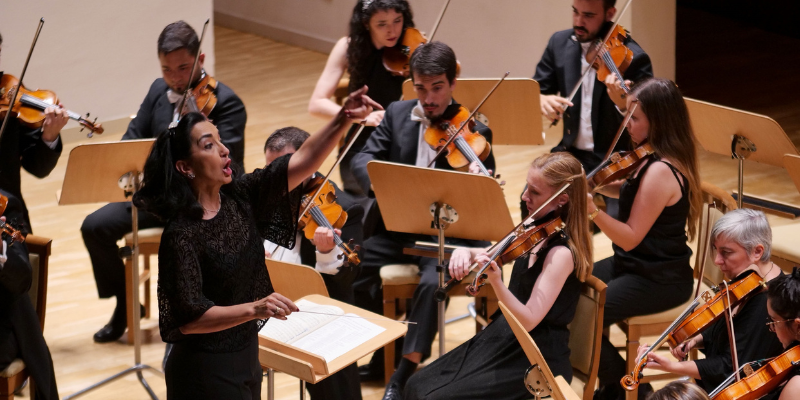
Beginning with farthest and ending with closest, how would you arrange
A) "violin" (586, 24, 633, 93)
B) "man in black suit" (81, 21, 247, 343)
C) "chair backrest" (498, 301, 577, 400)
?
1. "man in black suit" (81, 21, 247, 343)
2. "violin" (586, 24, 633, 93)
3. "chair backrest" (498, 301, 577, 400)

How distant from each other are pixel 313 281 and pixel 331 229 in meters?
0.36

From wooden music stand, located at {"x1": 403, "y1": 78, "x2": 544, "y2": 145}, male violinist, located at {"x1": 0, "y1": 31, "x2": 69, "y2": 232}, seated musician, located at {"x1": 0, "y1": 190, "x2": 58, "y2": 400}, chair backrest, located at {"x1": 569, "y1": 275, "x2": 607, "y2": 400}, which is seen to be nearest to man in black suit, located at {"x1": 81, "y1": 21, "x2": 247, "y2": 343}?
male violinist, located at {"x1": 0, "y1": 31, "x2": 69, "y2": 232}

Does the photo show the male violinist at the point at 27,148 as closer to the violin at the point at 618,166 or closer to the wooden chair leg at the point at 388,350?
the wooden chair leg at the point at 388,350

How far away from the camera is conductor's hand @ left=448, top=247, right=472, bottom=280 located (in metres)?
2.73

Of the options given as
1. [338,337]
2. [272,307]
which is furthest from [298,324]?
[272,307]

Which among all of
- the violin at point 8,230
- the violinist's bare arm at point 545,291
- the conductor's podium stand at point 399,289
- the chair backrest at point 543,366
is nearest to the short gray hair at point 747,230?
the violinist's bare arm at point 545,291

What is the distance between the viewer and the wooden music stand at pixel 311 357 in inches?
91.3

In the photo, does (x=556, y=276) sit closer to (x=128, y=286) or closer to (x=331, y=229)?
(x=331, y=229)

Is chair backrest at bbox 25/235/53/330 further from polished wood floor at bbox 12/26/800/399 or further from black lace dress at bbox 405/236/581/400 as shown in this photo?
black lace dress at bbox 405/236/581/400

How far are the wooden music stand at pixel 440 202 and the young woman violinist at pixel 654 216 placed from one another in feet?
Answer: 1.01

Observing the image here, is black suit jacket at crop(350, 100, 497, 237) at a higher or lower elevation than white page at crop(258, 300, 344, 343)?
higher

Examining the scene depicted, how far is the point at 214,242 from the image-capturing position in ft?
7.20

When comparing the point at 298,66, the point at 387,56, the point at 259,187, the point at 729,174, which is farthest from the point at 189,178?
the point at 298,66

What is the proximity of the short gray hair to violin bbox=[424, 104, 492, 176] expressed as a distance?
2.77 feet
